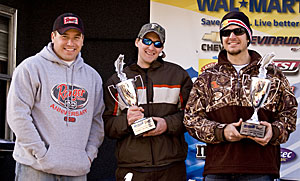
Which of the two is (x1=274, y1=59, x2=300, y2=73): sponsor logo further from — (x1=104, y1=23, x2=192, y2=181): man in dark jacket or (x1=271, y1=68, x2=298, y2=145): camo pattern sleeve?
(x1=271, y1=68, x2=298, y2=145): camo pattern sleeve

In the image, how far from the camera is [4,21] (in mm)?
5270

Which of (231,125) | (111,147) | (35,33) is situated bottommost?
(111,147)

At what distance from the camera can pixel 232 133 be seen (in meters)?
3.00

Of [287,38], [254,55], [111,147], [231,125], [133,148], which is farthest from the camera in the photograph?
[111,147]

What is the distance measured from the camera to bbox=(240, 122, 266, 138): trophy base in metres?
2.93

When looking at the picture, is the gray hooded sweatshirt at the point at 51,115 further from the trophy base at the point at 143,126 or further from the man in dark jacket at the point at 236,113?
the man in dark jacket at the point at 236,113

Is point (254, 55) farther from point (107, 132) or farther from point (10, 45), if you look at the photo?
point (10, 45)

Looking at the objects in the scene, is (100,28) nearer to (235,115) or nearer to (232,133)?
(235,115)

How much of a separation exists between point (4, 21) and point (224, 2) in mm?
2249

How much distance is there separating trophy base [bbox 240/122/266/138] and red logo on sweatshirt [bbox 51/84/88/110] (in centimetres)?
111

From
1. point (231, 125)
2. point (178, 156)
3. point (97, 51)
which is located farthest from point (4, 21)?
point (231, 125)

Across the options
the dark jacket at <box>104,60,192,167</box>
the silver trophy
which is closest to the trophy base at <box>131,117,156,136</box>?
the silver trophy

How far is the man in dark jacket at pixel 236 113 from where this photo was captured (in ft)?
9.99

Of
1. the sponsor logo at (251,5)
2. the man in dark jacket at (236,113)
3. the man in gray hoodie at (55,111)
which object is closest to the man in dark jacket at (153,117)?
the man in gray hoodie at (55,111)
